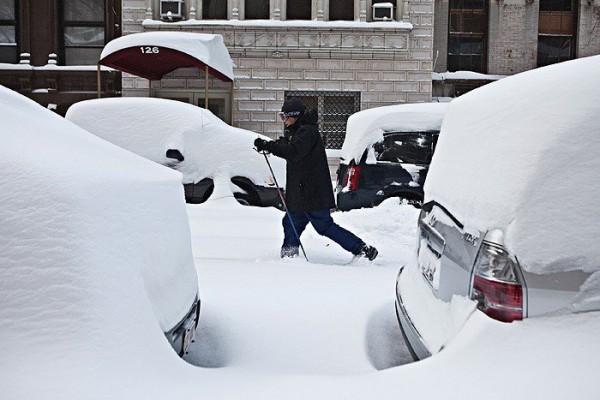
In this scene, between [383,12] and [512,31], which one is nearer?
[383,12]

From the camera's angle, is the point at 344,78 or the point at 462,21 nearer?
the point at 344,78

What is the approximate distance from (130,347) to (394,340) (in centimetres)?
207

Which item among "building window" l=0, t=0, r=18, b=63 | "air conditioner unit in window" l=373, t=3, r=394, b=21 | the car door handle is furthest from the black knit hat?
"building window" l=0, t=0, r=18, b=63

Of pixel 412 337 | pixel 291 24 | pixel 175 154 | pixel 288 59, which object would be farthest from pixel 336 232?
pixel 291 24

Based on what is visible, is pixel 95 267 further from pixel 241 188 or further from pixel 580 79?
pixel 241 188

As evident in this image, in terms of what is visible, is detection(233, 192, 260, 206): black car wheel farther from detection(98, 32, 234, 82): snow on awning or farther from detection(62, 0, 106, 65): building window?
detection(62, 0, 106, 65): building window

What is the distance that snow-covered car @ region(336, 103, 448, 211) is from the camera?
8.76 metres

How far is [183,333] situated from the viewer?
Answer: 2.89 metres

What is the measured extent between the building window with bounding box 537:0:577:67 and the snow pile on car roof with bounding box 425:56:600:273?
760 inches

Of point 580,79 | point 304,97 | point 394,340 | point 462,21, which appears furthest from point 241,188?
point 462,21

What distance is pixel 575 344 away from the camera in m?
2.21

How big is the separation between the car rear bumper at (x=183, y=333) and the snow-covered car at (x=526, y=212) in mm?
1055

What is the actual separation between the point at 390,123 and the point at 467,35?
12781 mm

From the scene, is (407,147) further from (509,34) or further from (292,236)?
(509,34)
